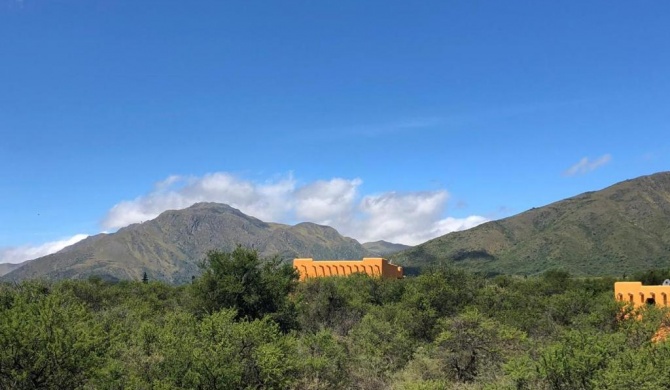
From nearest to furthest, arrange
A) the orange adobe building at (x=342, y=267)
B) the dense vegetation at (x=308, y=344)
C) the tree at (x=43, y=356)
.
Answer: the tree at (x=43, y=356) < the dense vegetation at (x=308, y=344) < the orange adobe building at (x=342, y=267)

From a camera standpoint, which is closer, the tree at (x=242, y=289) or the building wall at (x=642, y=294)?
the tree at (x=242, y=289)

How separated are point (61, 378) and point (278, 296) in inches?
804

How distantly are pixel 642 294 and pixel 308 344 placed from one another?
3332cm

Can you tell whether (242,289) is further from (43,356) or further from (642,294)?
(642,294)

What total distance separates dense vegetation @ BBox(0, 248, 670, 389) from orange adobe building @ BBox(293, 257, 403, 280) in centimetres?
2572

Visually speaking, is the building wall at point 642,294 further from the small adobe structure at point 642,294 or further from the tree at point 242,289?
the tree at point 242,289

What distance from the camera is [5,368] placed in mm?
18594

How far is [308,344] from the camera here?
27.5 metres

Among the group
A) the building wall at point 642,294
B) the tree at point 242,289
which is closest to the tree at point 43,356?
the tree at point 242,289

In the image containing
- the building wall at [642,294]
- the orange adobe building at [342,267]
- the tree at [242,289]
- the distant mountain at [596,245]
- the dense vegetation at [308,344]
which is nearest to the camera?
the dense vegetation at [308,344]

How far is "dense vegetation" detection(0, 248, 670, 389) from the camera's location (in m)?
19.2

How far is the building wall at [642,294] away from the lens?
45000 millimetres

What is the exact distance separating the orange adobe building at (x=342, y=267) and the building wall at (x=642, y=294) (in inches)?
1262

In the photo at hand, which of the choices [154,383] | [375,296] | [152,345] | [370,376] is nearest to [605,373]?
[370,376]
